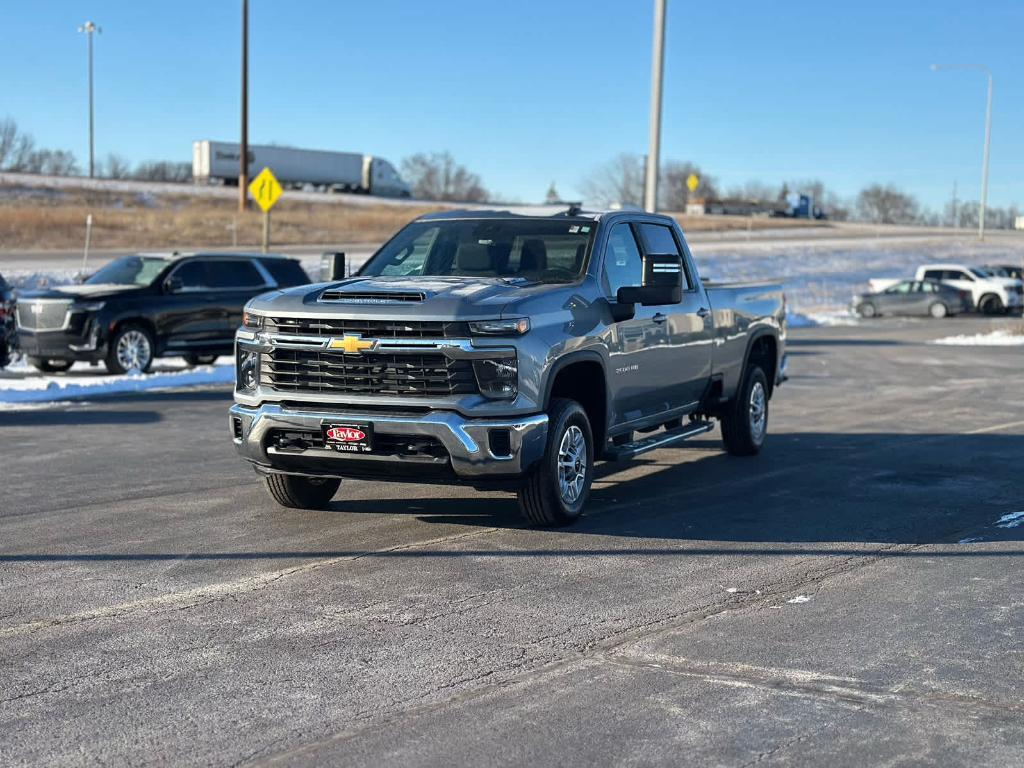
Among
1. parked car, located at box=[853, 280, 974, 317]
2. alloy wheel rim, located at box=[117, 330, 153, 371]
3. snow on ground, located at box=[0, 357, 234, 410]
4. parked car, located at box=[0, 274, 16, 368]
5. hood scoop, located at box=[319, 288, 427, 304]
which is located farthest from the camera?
parked car, located at box=[853, 280, 974, 317]

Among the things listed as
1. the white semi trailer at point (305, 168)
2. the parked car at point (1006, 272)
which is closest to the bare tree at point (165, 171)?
the white semi trailer at point (305, 168)

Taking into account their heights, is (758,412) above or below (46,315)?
below

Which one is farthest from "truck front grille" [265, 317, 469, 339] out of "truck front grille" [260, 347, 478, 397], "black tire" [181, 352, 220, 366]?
"black tire" [181, 352, 220, 366]

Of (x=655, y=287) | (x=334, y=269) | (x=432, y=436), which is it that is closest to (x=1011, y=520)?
(x=655, y=287)

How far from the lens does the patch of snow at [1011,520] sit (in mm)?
9078

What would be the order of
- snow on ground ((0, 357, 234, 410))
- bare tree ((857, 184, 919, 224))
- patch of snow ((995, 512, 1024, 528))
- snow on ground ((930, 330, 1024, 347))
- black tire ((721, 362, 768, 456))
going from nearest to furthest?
patch of snow ((995, 512, 1024, 528))
black tire ((721, 362, 768, 456))
snow on ground ((0, 357, 234, 410))
snow on ground ((930, 330, 1024, 347))
bare tree ((857, 184, 919, 224))

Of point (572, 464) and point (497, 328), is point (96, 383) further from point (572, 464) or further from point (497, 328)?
point (497, 328)

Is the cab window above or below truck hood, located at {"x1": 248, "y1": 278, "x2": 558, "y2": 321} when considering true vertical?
above

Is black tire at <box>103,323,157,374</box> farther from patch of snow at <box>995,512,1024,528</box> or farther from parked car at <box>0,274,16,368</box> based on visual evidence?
patch of snow at <box>995,512,1024,528</box>

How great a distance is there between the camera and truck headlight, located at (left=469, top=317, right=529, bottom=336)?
26.6 ft

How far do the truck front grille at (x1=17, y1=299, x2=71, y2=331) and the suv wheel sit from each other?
2.46 feet

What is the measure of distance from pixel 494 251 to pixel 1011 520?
13.0ft

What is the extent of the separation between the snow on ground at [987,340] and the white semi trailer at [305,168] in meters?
60.2

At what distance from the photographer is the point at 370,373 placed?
8242mm
